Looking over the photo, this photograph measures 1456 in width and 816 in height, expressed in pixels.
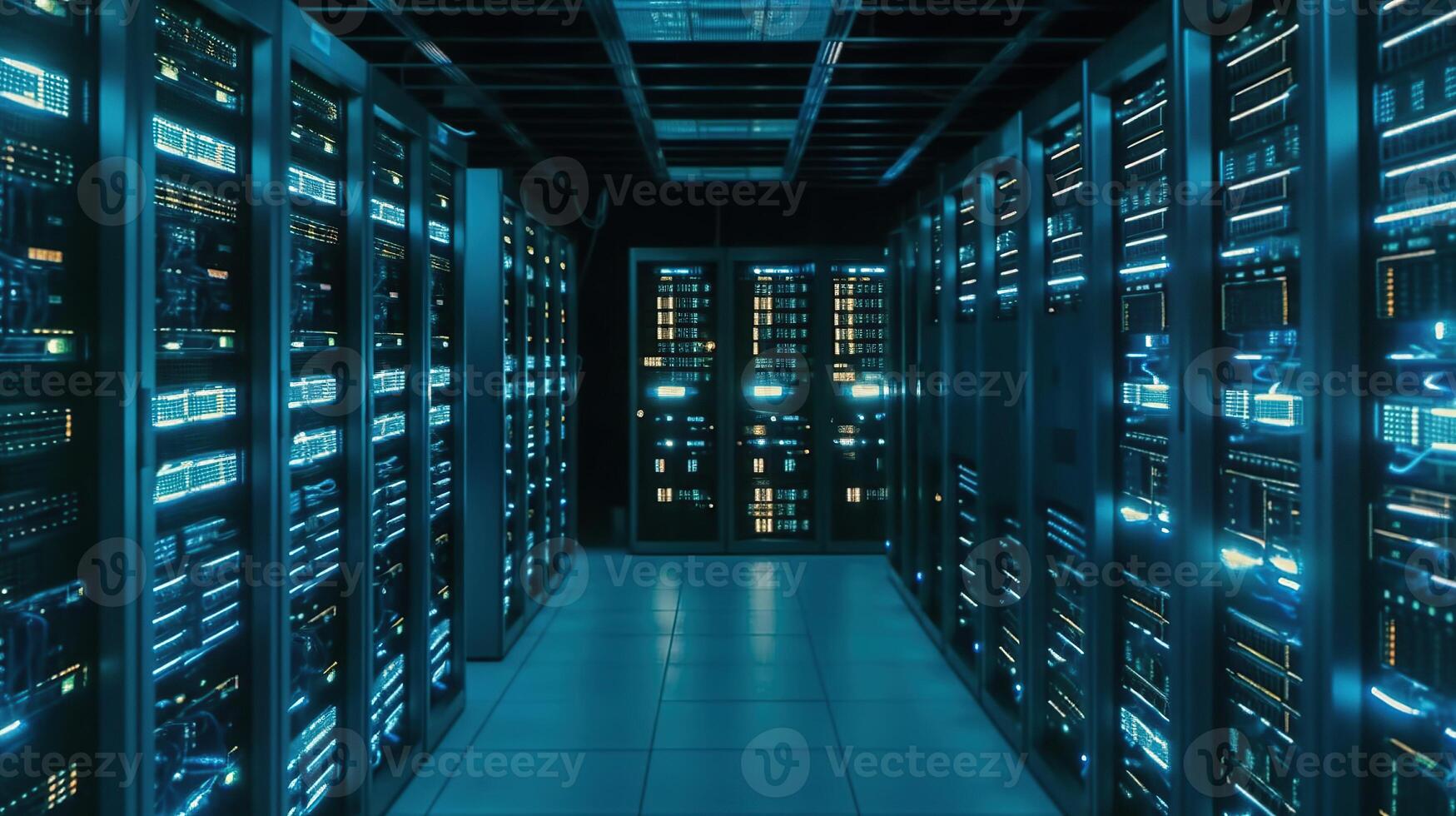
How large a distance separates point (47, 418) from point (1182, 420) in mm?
2498

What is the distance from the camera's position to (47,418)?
5.91 feet

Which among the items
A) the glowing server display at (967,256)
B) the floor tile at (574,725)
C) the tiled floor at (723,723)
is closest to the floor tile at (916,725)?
the tiled floor at (723,723)

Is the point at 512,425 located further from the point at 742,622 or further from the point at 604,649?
the point at 742,622

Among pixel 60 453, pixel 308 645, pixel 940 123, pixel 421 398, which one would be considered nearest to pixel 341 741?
pixel 308 645

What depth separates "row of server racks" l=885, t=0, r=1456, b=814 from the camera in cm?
179

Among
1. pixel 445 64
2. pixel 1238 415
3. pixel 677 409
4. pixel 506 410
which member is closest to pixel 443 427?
pixel 506 410

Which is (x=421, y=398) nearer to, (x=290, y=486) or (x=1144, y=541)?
(x=290, y=486)

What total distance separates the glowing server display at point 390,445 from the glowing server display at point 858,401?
16.4ft

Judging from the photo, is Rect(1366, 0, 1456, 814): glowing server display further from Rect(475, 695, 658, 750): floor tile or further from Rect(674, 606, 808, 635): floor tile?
Rect(674, 606, 808, 635): floor tile

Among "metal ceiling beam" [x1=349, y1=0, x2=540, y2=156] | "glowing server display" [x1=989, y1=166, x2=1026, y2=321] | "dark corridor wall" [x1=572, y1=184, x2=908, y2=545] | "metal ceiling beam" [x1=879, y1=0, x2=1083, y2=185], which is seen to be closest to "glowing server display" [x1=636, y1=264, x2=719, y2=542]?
"dark corridor wall" [x1=572, y1=184, x2=908, y2=545]

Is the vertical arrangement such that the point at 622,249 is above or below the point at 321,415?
above

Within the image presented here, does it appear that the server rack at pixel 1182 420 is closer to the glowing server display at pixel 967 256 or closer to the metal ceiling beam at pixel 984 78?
the metal ceiling beam at pixel 984 78

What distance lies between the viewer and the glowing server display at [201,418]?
2184 millimetres

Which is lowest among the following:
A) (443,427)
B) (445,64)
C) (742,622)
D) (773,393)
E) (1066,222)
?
(742,622)
